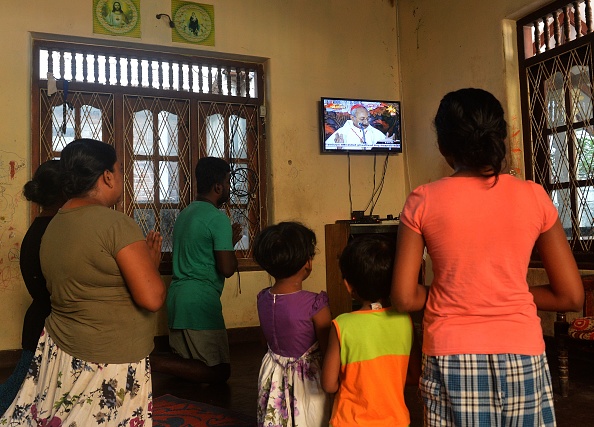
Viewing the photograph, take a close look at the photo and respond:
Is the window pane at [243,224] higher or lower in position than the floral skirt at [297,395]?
higher

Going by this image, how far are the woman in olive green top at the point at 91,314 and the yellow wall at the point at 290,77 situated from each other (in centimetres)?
292

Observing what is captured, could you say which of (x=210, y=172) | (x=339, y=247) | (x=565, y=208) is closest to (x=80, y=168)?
(x=210, y=172)

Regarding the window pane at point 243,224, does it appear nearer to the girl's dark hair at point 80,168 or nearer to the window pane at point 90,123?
the window pane at point 90,123

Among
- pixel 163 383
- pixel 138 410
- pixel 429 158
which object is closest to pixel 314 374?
pixel 138 410

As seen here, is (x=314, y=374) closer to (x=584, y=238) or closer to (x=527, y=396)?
(x=527, y=396)

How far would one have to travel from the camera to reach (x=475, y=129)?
121cm

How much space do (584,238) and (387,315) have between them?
2933 millimetres

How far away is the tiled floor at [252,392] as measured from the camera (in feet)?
8.78

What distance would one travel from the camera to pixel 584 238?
388cm

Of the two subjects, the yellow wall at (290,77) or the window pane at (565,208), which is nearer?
the window pane at (565,208)

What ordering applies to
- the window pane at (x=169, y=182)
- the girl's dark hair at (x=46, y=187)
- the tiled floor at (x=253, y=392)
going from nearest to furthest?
the girl's dark hair at (x=46, y=187)
the tiled floor at (x=253, y=392)
the window pane at (x=169, y=182)

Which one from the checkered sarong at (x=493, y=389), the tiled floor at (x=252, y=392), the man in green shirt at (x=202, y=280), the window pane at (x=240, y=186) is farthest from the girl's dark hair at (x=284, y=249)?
the window pane at (x=240, y=186)

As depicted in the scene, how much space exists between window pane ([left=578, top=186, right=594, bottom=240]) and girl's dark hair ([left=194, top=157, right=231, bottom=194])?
245 cm

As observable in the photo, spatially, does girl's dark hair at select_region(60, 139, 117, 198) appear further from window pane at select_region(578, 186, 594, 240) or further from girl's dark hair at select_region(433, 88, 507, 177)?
window pane at select_region(578, 186, 594, 240)
